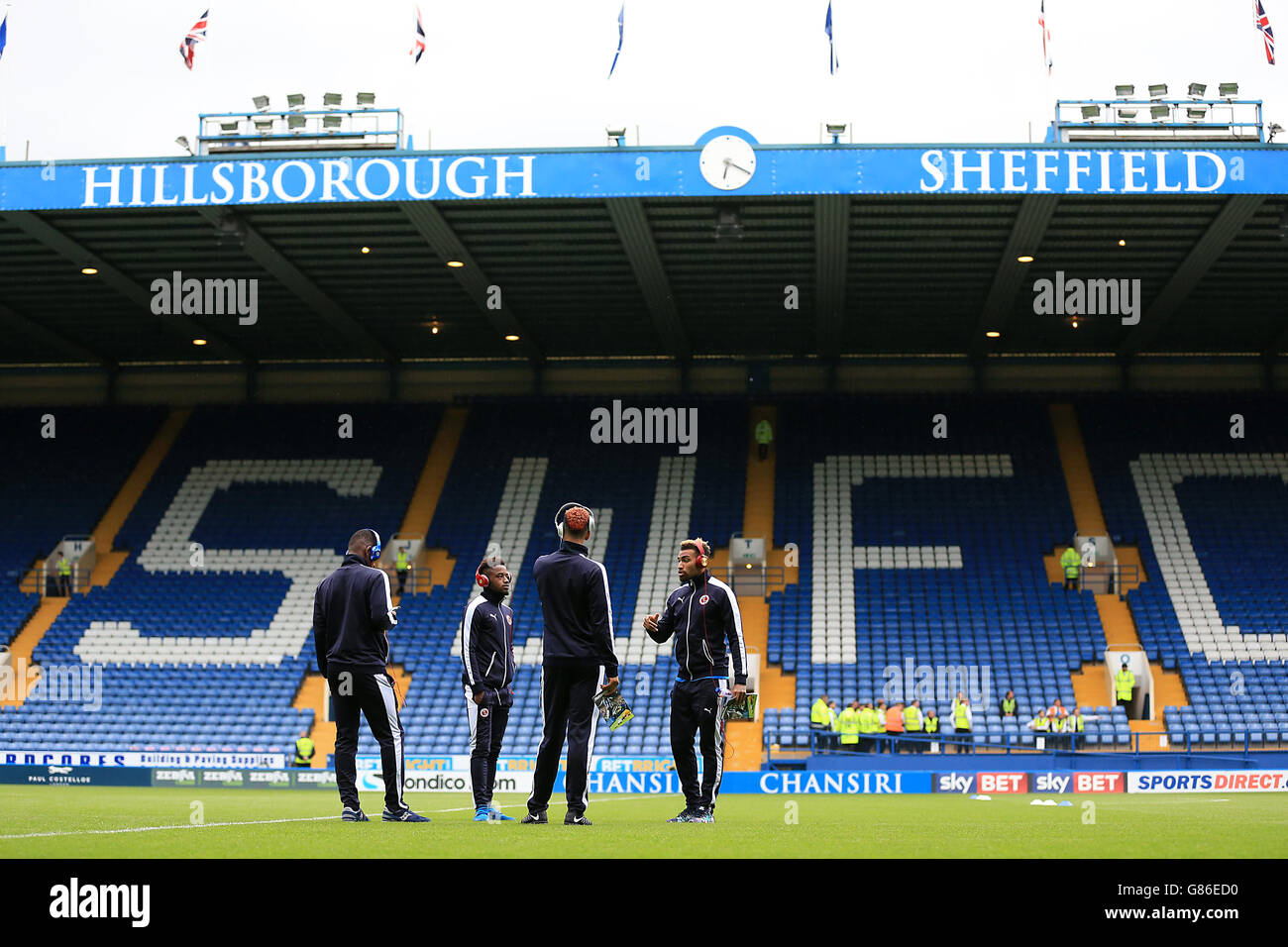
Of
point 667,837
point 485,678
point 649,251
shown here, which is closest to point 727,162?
point 649,251

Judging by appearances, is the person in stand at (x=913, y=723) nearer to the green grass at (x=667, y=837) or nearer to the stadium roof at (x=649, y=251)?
the stadium roof at (x=649, y=251)

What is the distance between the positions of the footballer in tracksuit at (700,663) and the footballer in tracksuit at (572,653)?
0.72 m

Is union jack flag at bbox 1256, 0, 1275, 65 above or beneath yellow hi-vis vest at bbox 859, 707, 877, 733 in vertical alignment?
above

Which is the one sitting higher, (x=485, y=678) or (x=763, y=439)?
(x=763, y=439)

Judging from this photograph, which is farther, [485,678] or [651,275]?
[651,275]

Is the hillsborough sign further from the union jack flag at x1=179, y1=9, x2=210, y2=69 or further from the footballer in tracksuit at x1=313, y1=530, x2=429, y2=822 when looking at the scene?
the footballer in tracksuit at x1=313, y1=530, x2=429, y2=822

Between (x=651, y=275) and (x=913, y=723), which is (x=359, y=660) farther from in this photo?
(x=651, y=275)

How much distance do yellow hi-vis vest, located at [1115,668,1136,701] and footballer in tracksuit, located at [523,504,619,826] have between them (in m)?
18.0

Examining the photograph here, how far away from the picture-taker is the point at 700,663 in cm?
940

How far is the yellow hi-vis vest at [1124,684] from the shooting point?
24.4 metres

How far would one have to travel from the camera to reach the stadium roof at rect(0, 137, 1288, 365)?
22.1m

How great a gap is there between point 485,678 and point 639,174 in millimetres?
14529

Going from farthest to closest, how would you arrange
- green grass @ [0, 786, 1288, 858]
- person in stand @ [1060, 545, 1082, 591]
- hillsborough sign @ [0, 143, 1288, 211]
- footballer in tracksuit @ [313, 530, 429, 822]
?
1. person in stand @ [1060, 545, 1082, 591]
2. hillsborough sign @ [0, 143, 1288, 211]
3. footballer in tracksuit @ [313, 530, 429, 822]
4. green grass @ [0, 786, 1288, 858]

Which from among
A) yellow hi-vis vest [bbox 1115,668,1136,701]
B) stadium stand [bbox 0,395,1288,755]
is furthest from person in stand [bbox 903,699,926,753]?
yellow hi-vis vest [bbox 1115,668,1136,701]
